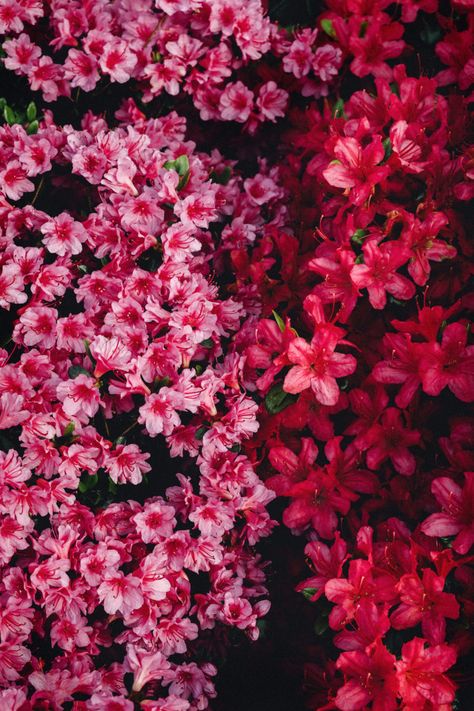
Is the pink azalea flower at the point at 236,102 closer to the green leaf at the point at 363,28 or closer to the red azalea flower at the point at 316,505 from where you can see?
the green leaf at the point at 363,28

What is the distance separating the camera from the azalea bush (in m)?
1.22

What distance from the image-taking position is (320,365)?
1.28m

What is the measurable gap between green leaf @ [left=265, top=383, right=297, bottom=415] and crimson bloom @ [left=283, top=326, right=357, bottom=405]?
0.06m

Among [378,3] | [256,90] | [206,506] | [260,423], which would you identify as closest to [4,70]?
[256,90]

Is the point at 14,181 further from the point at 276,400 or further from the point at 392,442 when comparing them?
the point at 392,442

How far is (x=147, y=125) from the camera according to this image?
160cm

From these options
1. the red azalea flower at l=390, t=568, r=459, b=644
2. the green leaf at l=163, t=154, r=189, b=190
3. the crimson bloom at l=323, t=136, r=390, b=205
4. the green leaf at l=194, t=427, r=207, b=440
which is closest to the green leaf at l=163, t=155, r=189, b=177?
the green leaf at l=163, t=154, r=189, b=190

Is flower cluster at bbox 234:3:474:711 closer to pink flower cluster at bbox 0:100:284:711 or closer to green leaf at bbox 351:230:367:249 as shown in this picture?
green leaf at bbox 351:230:367:249

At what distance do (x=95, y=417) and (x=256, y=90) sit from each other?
0.96 metres

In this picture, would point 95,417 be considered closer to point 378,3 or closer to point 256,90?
point 256,90

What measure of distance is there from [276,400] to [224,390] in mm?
107

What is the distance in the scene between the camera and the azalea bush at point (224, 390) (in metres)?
1.22

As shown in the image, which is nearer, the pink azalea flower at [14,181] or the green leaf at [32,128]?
the pink azalea flower at [14,181]

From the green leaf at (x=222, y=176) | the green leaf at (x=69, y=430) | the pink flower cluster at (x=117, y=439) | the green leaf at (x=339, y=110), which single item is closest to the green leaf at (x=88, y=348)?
the pink flower cluster at (x=117, y=439)
